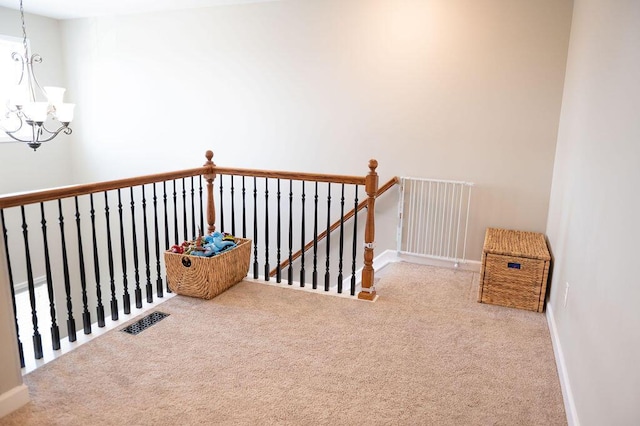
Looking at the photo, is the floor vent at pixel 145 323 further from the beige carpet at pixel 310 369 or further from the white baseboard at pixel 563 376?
the white baseboard at pixel 563 376

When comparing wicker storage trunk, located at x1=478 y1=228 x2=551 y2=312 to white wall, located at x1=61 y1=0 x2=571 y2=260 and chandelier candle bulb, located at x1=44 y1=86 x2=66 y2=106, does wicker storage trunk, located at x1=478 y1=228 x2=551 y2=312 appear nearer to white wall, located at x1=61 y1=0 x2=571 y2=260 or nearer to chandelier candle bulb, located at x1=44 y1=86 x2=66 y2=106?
white wall, located at x1=61 y1=0 x2=571 y2=260

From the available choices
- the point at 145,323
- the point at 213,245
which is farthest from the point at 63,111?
the point at 145,323

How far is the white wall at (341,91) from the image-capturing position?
155 inches

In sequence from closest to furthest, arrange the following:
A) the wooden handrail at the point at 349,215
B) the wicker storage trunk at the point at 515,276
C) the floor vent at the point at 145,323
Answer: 1. the floor vent at the point at 145,323
2. the wicker storage trunk at the point at 515,276
3. the wooden handrail at the point at 349,215

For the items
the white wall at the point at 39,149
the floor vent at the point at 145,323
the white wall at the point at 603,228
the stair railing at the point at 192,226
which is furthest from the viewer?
the white wall at the point at 39,149

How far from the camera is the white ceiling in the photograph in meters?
4.98

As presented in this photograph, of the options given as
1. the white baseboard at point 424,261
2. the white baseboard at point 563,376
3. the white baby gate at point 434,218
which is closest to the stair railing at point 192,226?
the white baseboard at point 424,261

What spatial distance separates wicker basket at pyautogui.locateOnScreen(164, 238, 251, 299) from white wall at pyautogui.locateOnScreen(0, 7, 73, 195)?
11.7 feet

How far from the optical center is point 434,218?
4.38 metres

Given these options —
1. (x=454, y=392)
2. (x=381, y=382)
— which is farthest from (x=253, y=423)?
(x=454, y=392)

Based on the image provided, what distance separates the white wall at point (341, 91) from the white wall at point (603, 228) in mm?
896

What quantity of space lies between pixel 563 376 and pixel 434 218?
2171 mm

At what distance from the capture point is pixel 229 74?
16.9 ft

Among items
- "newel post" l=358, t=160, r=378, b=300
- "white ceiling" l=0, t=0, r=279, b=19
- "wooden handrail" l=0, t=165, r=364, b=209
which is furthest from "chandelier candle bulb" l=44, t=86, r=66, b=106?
"newel post" l=358, t=160, r=378, b=300
